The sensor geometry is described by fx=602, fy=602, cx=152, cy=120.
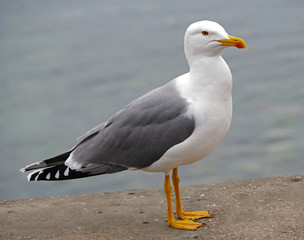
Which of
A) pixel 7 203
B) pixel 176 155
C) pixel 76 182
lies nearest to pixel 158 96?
pixel 176 155

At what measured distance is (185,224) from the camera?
4.12m

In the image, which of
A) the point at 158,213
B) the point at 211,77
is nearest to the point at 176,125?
the point at 211,77

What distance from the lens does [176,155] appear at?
12.7 feet

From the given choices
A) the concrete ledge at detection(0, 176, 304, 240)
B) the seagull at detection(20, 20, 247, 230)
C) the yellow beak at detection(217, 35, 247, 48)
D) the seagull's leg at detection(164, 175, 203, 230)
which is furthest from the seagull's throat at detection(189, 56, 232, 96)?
the concrete ledge at detection(0, 176, 304, 240)

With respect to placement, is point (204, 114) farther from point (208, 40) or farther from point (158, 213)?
point (158, 213)

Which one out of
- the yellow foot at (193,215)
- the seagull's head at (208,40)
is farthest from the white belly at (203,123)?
the yellow foot at (193,215)

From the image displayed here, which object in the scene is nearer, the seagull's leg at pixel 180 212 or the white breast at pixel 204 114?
the white breast at pixel 204 114

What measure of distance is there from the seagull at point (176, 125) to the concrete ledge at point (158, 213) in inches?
9.1

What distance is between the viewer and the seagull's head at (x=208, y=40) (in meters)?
3.77

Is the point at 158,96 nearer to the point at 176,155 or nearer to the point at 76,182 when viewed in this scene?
the point at 176,155

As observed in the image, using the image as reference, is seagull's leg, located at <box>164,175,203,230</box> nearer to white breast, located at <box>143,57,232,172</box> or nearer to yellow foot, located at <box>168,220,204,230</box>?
yellow foot, located at <box>168,220,204,230</box>

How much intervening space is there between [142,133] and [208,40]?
2.46 ft

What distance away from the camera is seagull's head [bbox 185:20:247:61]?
3.77 metres

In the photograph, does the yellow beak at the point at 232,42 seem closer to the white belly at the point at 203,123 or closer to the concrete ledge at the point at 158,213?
the white belly at the point at 203,123
